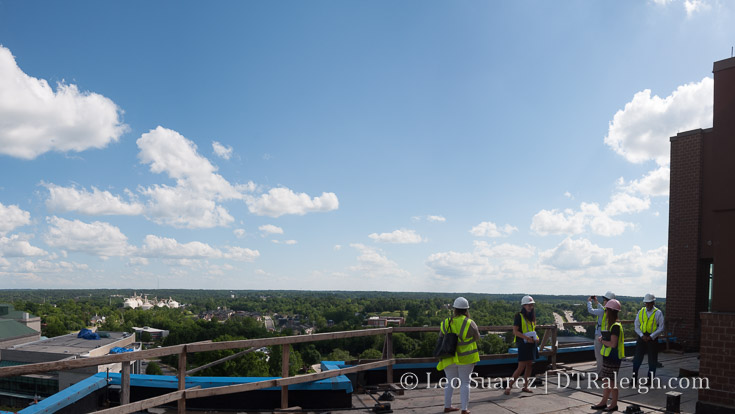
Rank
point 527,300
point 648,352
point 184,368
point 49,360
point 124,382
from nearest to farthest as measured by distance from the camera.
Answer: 1. point 124,382
2. point 184,368
3. point 527,300
4. point 648,352
5. point 49,360

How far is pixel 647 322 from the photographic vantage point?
9391 mm

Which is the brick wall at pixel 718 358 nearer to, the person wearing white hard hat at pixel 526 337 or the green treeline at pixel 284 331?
the person wearing white hard hat at pixel 526 337

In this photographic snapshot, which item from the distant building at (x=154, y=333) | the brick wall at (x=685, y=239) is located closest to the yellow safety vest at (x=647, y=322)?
the brick wall at (x=685, y=239)

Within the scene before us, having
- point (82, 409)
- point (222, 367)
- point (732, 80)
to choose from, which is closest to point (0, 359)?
point (222, 367)

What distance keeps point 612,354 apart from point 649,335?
266 centimetres

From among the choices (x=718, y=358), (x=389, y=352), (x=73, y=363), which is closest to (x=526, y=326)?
(x=389, y=352)

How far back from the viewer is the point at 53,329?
10631 cm

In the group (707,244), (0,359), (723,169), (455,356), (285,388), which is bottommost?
(0,359)

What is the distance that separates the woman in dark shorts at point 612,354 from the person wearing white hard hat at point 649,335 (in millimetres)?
2219

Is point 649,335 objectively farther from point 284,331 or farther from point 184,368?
point 284,331

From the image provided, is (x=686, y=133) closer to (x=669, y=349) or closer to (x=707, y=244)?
(x=707, y=244)

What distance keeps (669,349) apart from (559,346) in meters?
4.41

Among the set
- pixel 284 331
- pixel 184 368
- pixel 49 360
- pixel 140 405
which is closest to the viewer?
pixel 140 405

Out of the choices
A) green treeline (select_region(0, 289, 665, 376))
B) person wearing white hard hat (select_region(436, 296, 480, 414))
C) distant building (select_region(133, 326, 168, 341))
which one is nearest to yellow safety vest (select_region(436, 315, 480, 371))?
person wearing white hard hat (select_region(436, 296, 480, 414))
